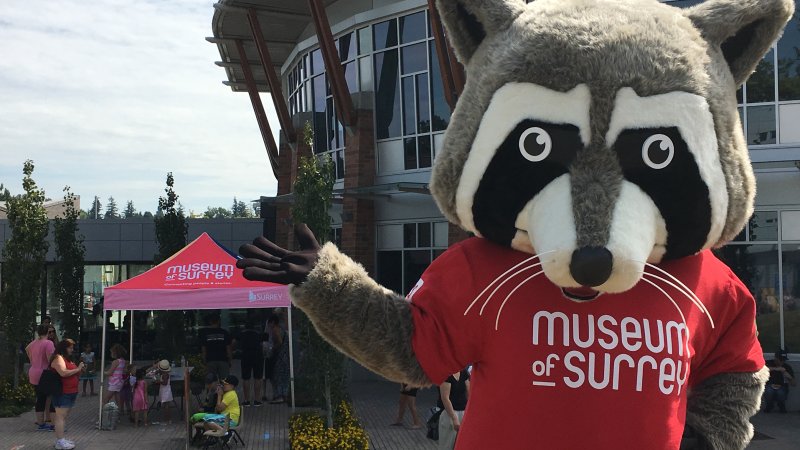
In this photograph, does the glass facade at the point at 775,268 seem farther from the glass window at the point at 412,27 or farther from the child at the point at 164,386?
the child at the point at 164,386

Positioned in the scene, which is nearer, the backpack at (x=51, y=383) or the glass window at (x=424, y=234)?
the backpack at (x=51, y=383)

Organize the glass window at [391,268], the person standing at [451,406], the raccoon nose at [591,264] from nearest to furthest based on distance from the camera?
the raccoon nose at [591,264] < the person standing at [451,406] < the glass window at [391,268]

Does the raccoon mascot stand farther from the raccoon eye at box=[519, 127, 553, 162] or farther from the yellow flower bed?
the yellow flower bed

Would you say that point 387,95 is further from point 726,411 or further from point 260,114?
point 726,411

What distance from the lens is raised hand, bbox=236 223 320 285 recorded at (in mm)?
2676

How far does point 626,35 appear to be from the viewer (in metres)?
2.67

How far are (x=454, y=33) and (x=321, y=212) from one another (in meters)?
8.03

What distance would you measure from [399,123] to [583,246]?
1619cm

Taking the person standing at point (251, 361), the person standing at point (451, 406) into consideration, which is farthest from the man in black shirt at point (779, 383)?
the person standing at point (251, 361)

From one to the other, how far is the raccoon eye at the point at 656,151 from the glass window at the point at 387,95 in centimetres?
1593

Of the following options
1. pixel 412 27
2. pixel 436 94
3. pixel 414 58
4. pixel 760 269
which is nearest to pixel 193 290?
pixel 436 94

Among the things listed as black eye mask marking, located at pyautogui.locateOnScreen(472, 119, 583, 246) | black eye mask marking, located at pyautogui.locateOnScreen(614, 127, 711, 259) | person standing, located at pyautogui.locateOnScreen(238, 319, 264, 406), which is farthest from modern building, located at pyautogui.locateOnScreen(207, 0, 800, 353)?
black eye mask marking, located at pyautogui.locateOnScreen(614, 127, 711, 259)

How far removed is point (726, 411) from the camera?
9.75 feet

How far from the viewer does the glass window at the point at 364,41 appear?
18.9m
